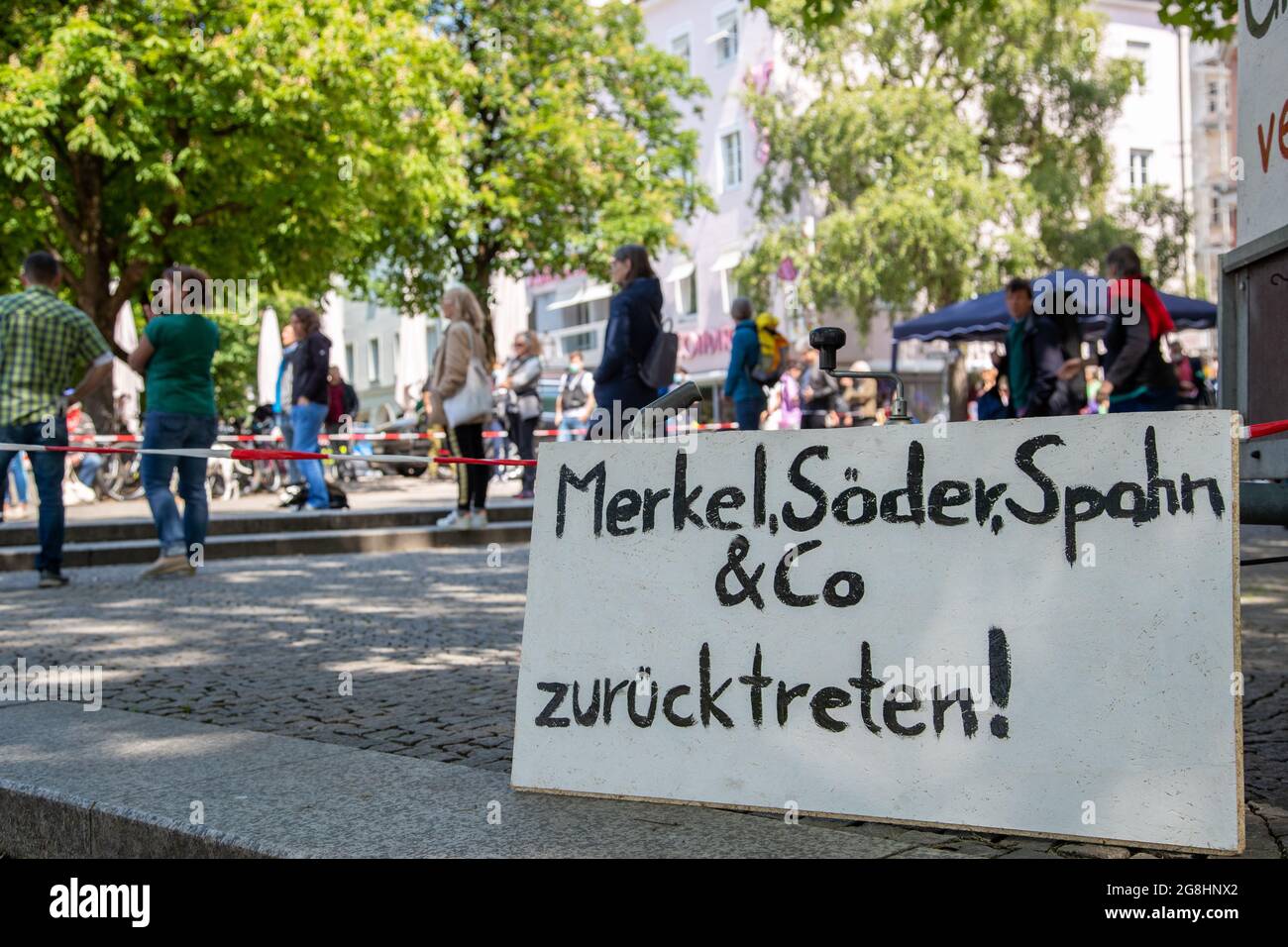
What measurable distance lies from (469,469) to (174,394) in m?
3.80

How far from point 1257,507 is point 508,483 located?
21.4m

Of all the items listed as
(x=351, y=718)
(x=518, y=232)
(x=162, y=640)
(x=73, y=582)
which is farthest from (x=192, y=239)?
(x=351, y=718)

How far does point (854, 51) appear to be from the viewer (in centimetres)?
3534

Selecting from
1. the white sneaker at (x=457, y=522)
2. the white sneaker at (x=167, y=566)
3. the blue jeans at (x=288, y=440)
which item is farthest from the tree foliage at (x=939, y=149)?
the white sneaker at (x=167, y=566)

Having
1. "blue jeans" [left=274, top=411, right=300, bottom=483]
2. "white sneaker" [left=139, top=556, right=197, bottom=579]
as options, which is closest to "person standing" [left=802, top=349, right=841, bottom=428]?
"blue jeans" [left=274, top=411, right=300, bottom=483]

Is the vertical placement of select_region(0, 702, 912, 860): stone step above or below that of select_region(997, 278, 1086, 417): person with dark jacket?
below

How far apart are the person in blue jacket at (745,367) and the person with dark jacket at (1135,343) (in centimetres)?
459

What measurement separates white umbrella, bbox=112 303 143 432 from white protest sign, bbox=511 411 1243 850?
19.9m

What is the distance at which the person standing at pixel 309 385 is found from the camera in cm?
1438

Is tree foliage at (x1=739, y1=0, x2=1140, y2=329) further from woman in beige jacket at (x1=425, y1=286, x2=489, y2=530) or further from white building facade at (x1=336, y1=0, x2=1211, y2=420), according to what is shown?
woman in beige jacket at (x1=425, y1=286, x2=489, y2=530)

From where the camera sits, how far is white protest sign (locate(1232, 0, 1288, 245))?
4.35 m

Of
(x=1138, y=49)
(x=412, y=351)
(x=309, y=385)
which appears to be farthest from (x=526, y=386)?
(x=412, y=351)

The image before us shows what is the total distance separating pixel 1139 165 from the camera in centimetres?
4634

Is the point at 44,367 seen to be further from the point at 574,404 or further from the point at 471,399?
the point at 574,404
